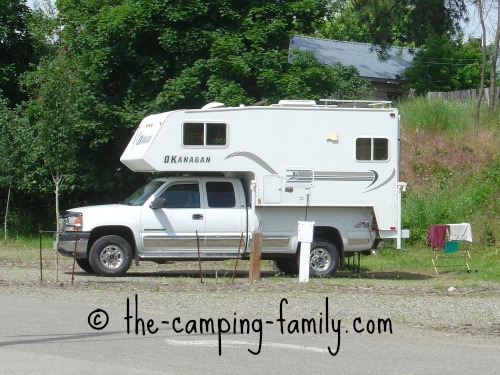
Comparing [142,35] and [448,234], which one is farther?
[142,35]

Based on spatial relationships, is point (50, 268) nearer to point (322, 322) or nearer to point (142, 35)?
point (142, 35)

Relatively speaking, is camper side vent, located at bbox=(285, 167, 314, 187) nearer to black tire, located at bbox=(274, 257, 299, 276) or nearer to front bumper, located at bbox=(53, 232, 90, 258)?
black tire, located at bbox=(274, 257, 299, 276)

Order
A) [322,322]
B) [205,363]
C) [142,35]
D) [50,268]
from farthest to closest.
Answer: [142,35] < [50,268] < [322,322] < [205,363]

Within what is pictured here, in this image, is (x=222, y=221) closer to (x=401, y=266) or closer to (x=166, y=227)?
(x=166, y=227)

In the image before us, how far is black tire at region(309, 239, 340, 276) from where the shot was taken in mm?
18391

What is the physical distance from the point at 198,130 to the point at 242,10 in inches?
370

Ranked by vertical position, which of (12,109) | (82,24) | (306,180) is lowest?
(306,180)

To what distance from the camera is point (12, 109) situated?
31.2 metres

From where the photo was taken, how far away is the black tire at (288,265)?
19.1 meters

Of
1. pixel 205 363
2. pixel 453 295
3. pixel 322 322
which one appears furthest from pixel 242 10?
pixel 205 363

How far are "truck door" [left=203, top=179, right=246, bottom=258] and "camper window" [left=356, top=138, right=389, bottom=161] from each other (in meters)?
2.60

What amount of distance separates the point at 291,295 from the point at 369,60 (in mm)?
34864

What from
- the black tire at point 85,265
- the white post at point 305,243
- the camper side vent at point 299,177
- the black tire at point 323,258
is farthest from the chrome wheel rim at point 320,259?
the black tire at point 85,265

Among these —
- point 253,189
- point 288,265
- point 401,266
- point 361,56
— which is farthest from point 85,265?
point 361,56
